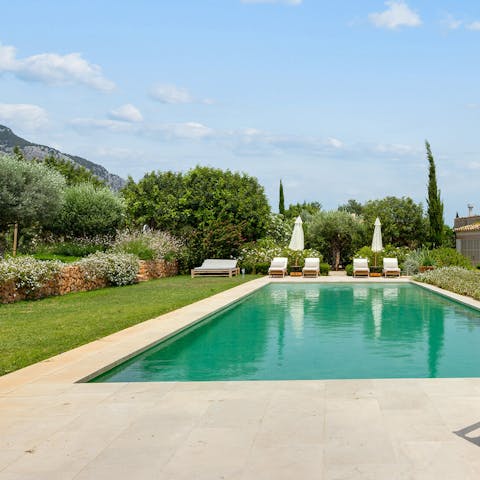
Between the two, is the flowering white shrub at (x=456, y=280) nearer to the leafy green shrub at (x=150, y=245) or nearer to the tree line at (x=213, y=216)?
the tree line at (x=213, y=216)

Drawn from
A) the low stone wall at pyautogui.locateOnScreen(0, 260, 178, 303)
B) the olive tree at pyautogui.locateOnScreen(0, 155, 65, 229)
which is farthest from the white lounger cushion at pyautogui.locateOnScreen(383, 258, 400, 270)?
the olive tree at pyautogui.locateOnScreen(0, 155, 65, 229)

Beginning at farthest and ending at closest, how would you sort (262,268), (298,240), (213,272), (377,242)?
(298,240) → (377,242) → (262,268) → (213,272)

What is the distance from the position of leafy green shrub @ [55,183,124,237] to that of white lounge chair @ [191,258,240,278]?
17.8 ft

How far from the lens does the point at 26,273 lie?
47.6ft

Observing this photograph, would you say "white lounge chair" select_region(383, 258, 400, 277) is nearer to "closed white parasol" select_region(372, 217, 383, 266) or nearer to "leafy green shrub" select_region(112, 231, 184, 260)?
"closed white parasol" select_region(372, 217, 383, 266)

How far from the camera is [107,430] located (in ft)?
14.4

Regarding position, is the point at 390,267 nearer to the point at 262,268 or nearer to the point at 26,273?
the point at 262,268

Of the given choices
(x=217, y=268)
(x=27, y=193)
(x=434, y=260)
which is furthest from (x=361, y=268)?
(x=27, y=193)

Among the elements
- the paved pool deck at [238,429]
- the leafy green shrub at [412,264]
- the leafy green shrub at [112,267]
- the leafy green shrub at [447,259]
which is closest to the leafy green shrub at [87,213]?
the leafy green shrub at [112,267]

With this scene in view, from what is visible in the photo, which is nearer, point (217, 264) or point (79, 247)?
point (79, 247)

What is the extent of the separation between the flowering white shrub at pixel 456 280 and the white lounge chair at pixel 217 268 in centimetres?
767

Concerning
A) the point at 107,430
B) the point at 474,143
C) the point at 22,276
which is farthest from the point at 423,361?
the point at 474,143

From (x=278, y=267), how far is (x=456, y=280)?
26.3 feet

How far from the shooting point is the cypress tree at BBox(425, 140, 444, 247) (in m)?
27.7
